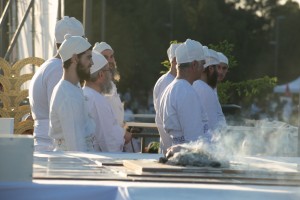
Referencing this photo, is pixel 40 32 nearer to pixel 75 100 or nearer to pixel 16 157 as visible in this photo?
pixel 75 100

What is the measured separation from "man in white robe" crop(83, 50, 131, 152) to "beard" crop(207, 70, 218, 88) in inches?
53.4

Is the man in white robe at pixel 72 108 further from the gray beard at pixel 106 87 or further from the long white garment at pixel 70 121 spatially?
the gray beard at pixel 106 87

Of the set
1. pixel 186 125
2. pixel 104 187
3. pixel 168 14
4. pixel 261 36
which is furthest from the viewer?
pixel 261 36

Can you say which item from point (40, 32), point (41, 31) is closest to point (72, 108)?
point (41, 31)

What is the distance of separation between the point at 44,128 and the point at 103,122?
429 millimetres

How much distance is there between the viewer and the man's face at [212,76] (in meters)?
9.43

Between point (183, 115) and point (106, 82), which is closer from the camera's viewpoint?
point (183, 115)

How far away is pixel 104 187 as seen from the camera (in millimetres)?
3875

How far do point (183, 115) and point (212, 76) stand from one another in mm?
2186

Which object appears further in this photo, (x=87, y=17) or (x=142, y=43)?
(x=142, y=43)

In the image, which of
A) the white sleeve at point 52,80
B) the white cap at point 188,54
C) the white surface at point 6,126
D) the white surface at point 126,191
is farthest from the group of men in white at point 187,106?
the white surface at point 126,191

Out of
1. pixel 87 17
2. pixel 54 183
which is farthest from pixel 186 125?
pixel 87 17

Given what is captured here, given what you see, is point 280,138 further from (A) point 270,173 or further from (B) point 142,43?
(B) point 142,43

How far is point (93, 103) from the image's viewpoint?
8039mm
